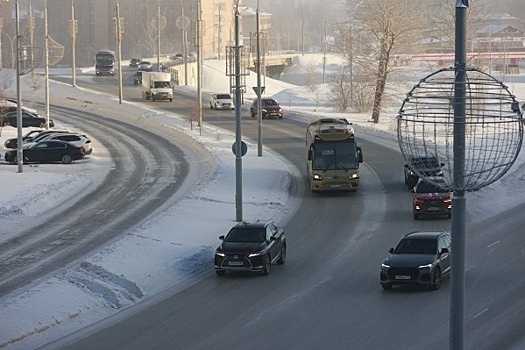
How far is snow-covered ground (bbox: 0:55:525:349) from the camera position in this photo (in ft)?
77.0

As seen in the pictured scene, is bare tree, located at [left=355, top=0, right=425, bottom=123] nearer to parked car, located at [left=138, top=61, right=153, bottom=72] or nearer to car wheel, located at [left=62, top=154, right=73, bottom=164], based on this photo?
car wheel, located at [left=62, top=154, right=73, bottom=164]

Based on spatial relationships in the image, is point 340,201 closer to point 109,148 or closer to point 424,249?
point 424,249

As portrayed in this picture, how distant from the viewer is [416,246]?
87.7 feet

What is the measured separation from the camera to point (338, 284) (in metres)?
26.5

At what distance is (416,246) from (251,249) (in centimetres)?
464

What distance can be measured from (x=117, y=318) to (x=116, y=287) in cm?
265

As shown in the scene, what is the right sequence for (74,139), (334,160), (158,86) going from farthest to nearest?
1. (158,86)
2. (74,139)
3. (334,160)

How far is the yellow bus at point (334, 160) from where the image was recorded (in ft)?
135

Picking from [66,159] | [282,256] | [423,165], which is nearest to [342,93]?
[66,159]

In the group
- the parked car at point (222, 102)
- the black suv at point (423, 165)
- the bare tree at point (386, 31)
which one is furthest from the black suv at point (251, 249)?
the parked car at point (222, 102)

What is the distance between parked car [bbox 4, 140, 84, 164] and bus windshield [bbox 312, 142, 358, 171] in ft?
56.6

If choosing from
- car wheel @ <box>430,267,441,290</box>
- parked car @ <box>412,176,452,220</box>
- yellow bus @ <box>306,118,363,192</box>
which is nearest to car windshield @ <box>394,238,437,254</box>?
car wheel @ <box>430,267,441,290</box>

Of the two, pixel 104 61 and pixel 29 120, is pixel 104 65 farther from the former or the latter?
pixel 29 120

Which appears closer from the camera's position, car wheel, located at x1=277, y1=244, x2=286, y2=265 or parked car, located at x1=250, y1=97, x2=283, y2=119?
car wheel, located at x1=277, y1=244, x2=286, y2=265
